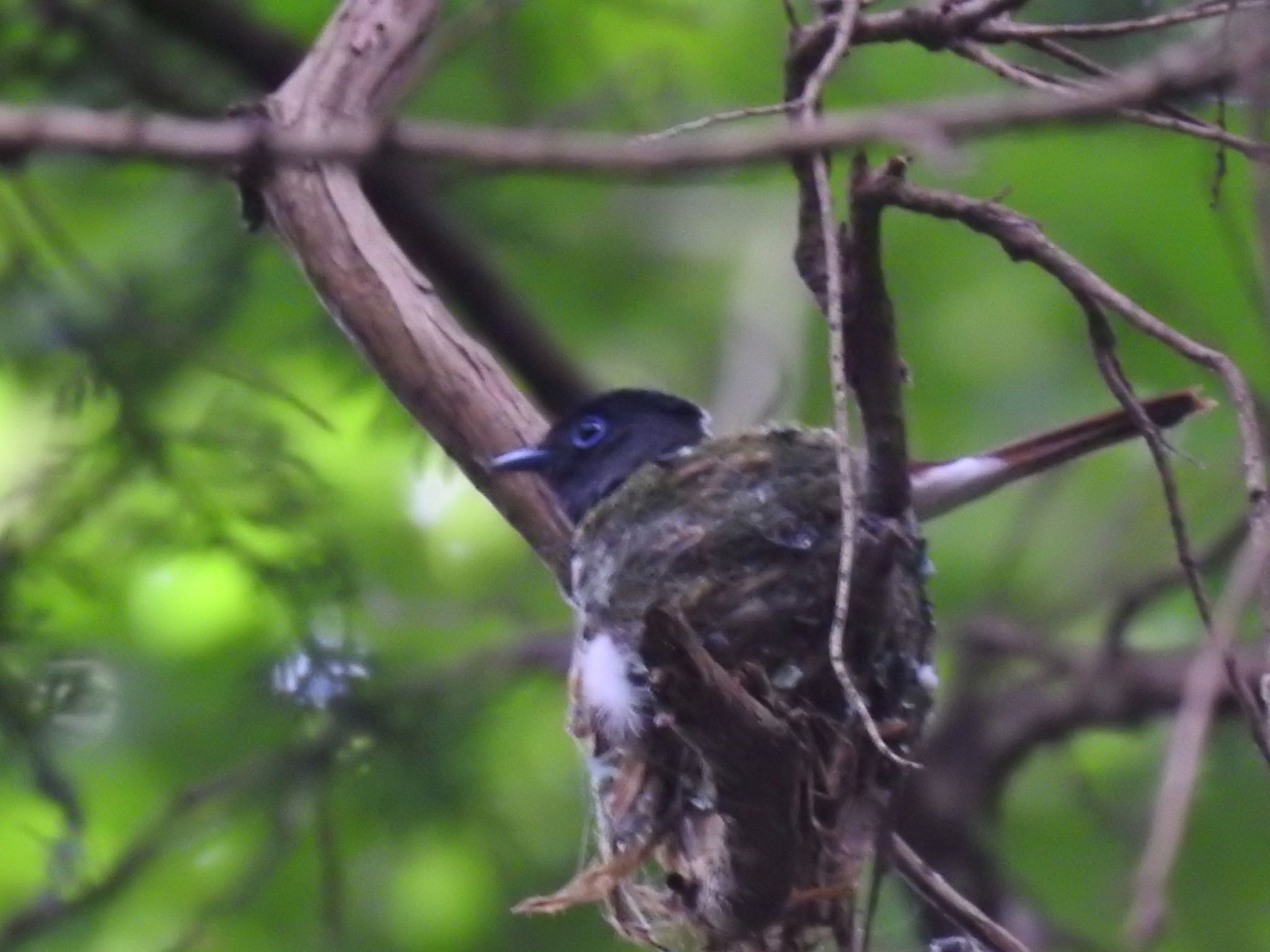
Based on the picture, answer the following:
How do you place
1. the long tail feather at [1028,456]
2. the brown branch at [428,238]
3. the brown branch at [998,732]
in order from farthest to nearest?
the brown branch at [998,732] < the brown branch at [428,238] < the long tail feather at [1028,456]

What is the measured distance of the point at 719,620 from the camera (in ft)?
10.1

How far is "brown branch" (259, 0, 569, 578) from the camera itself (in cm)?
321

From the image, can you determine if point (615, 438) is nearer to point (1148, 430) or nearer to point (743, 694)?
point (743, 694)

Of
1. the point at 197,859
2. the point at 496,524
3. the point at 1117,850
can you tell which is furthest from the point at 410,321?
the point at 1117,850

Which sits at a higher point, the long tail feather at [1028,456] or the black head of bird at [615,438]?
the black head of bird at [615,438]

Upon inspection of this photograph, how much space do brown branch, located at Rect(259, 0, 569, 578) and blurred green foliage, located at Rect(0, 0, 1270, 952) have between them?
0.84 feet

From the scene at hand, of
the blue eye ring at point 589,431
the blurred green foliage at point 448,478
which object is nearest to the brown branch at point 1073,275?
the blurred green foliage at point 448,478

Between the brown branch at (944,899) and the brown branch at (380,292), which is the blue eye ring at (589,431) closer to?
the brown branch at (380,292)

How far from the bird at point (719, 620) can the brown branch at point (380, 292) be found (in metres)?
0.07

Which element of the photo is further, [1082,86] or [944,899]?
[944,899]

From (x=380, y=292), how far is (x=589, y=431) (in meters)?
0.86

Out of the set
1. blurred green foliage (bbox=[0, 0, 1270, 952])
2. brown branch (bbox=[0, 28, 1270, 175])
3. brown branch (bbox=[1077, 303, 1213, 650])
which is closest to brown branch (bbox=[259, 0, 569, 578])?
blurred green foliage (bbox=[0, 0, 1270, 952])

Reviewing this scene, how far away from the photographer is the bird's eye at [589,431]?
392cm

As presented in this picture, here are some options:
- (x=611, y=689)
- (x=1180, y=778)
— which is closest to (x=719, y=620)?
(x=611, y=689)
